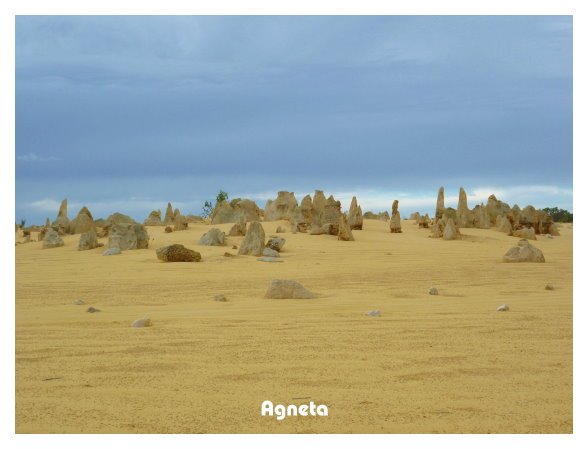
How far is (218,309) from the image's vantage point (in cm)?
711

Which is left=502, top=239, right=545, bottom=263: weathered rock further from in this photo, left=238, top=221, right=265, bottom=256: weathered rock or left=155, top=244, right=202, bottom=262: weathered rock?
left=155, top=244, right=202, bottom=262: weathered rock

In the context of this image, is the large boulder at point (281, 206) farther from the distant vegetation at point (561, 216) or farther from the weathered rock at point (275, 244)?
the distant vegetation at point (561, 216)

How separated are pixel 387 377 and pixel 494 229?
72.3 feet

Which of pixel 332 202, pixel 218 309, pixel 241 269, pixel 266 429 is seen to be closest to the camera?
pixel 266 429

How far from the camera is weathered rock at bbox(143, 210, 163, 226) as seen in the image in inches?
1051

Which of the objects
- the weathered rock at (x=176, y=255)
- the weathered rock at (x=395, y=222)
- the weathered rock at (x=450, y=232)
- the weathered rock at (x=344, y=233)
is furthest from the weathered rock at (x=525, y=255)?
the weathered rock at (x=395, y=222)

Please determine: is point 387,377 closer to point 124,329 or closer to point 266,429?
point 266,429

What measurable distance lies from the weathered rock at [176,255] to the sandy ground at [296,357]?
2.58 metres

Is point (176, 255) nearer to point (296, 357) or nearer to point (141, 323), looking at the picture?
point (141, 323)

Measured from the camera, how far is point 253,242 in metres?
13.9

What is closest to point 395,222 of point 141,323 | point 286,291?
point 286,291

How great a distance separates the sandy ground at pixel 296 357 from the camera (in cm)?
359

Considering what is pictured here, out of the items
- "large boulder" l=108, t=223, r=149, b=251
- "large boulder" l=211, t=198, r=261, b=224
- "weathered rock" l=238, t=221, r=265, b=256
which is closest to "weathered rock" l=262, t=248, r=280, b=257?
"weathered rock" l=238, t=221, r=265, b=256

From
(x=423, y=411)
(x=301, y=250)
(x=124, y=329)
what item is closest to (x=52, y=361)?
(x=124, y=329)
